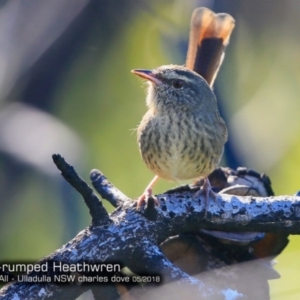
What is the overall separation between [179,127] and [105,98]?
5.54ft

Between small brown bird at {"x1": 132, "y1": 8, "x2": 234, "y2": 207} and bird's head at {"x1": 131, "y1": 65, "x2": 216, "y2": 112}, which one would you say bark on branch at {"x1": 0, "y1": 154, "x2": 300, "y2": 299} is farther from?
bird's head at {"x1": 131, "y1": 65, "x2": 216, "y2": 112}

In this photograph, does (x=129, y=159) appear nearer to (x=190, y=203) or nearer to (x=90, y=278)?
(x=190, y=203)

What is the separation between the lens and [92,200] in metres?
2.26

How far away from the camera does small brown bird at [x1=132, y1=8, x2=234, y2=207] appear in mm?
3037

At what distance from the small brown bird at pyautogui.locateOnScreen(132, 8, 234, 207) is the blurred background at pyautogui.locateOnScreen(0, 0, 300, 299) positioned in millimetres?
591

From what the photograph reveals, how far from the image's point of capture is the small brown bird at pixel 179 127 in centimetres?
304

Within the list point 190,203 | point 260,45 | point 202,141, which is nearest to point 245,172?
point 202,141

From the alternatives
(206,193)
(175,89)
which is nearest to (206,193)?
(206,193)

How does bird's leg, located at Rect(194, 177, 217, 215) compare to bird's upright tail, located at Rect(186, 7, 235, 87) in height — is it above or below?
below

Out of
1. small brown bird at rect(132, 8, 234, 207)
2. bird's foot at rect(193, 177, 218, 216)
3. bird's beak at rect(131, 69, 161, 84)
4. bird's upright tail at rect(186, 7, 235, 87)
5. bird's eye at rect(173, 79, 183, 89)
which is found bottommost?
bird's foot at rect(193, 177, 218, 216)

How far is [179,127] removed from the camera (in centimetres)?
309

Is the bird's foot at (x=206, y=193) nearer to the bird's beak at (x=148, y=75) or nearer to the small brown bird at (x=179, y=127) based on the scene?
the small brown bird at (x=179, y=127)

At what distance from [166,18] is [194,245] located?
2287 mm

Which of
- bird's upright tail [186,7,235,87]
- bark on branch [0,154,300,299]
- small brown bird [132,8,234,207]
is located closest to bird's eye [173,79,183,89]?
small brown bird [132,8,234,207]
